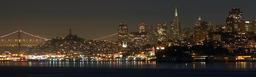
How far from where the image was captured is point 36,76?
94.0 meters

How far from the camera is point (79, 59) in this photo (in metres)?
199

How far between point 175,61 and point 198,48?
7.72 m

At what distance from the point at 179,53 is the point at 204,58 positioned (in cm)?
595

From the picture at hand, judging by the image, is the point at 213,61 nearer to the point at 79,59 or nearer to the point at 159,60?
the point at 159,60

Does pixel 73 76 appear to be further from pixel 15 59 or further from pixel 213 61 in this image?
pixel 15 59

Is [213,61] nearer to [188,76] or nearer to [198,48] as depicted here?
[198,48]

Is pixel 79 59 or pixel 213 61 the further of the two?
pixel 79 59

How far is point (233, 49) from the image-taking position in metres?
184

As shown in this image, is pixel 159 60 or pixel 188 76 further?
pixel 159 60

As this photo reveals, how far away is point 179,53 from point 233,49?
1192 cm

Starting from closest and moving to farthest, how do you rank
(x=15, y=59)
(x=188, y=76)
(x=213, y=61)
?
(x=188, y=76) → (x=213, y=61) → (x=15, y=59)

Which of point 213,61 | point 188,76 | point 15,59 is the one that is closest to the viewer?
point 188,76

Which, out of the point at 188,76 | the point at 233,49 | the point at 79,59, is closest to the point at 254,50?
the point at 233,49

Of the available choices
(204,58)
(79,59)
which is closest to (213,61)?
(204,58)
